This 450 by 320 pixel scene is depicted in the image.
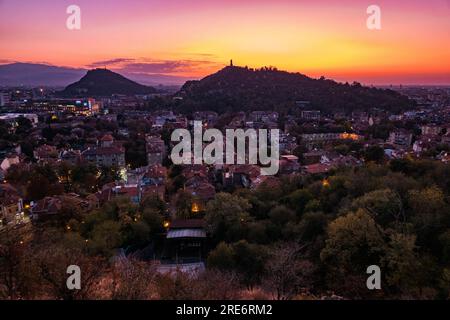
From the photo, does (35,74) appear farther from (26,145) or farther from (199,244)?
(199,244)

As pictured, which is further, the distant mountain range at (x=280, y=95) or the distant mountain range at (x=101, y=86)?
the distant mountain range at (x=101, y=86)

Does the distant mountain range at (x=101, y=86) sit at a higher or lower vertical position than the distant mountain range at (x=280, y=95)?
higher

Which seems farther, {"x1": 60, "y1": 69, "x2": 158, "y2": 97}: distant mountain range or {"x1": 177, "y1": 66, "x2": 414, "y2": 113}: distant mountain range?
{"x1": 60, "y1": 69, "x2": 158, "y2": 97}: distant mountain range

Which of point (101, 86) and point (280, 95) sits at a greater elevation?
point (101, 86)

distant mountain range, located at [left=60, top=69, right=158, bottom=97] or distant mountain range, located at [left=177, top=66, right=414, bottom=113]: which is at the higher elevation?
distant mountain range, located at [left=60, top=69, right=158, bottom=97]
